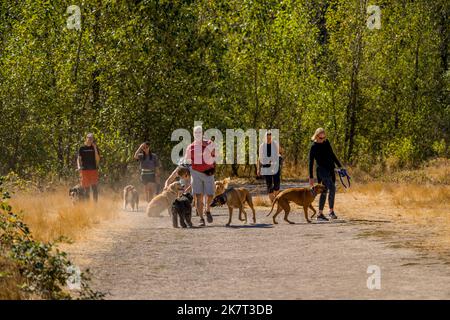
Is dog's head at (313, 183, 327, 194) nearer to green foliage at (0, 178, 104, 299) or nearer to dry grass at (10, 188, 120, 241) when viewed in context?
dry grass at (10, 188, 120, 241)

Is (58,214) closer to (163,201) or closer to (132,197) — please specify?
(163,201)

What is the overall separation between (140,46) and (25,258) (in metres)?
19.7

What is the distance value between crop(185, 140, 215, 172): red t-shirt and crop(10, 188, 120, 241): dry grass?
243cm

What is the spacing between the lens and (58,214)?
2075 centimetres

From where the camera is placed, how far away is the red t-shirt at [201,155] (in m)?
18.9

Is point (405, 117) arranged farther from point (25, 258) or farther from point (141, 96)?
point (25, 258)

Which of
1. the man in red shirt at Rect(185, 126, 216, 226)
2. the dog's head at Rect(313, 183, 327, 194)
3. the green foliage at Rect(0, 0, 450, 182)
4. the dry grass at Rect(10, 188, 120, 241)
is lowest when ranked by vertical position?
the dry grass at Rect(10, 188, 120, 241)

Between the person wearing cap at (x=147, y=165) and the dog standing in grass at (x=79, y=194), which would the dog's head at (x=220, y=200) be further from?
the person wearing cap at (x=147, y=165)

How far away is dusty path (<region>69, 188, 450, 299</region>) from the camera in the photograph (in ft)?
35.2

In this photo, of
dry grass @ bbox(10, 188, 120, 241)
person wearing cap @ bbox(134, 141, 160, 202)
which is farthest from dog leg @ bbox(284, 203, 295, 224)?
person wearing cap @ bbox(134, 141, 160, 202)

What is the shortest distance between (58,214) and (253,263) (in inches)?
334

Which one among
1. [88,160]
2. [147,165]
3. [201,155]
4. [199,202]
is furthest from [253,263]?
[147,165]

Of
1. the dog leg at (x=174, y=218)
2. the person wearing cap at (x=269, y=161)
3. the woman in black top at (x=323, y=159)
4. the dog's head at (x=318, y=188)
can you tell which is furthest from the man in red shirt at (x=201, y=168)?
the person wearing cap at (x=269, y=161)

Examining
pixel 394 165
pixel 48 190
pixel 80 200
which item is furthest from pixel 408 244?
pixel 394 165
